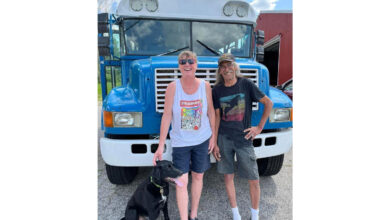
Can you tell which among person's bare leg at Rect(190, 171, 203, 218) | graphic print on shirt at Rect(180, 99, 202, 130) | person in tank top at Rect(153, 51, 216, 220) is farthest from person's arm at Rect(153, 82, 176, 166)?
person's bare leg at Rect(190, 171, 203, 218)

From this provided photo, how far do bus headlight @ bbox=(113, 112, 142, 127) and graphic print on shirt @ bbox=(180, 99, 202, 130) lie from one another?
0.55 metres

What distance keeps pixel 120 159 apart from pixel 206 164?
942 mm

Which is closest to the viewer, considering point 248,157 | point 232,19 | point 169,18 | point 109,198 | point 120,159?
point 248,157

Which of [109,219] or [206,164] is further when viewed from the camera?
[109,219]

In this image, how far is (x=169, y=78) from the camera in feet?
7.57

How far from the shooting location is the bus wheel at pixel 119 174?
8.82 ft

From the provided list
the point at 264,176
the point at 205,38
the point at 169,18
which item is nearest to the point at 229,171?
the point at 264,176

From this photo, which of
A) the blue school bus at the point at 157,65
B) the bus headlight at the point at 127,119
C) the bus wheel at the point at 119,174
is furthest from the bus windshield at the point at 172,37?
the bus wheel at the point at 119,174

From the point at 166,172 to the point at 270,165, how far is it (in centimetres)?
182

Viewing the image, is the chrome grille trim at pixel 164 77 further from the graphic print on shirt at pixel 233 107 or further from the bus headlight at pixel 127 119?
the graphic print on shirt at pixel 233 107

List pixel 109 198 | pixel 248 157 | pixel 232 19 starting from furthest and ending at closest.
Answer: pixel 232 19, pixel 109 198, pixel 248 157

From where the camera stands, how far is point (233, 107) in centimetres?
204

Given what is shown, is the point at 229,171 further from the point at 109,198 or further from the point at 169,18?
the point at 169,18

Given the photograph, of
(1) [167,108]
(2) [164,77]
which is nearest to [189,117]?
(1) [167,108]
